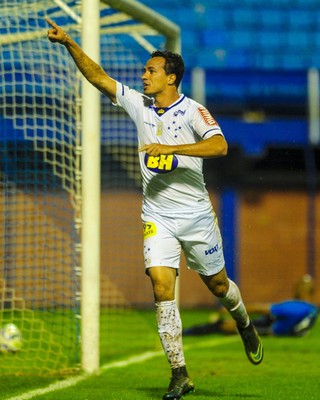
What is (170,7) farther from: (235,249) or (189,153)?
(189,153)

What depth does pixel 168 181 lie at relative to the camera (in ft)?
21.1

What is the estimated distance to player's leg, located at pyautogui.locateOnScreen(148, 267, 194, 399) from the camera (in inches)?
240

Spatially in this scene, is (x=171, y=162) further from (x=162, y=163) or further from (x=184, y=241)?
(x=184, y=241)

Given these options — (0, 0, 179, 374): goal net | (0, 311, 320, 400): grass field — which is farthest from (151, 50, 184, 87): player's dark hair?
(0, 311, 320, 400): grass field

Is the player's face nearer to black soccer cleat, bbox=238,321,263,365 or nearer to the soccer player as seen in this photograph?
the soccer player

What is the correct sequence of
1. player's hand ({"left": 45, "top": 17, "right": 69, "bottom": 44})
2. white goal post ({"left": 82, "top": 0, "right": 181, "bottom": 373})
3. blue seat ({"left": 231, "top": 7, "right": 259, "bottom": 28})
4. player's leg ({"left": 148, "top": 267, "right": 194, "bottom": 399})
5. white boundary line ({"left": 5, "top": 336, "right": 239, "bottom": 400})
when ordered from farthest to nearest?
blue seat ({"left": 231, "top": 7, "right": 259, "bottom": 28}) < white goal post ({"left": 82, "top": 0, "right": 181, "bottom": 373}) < white boundary line ({"left": 5, "top": 336, "right": 239, "bottom": 400}) < player's hand ({"left": 45, "top": 17, "right": 69, "bottom": 44}) < player's leg ({"left": 148, "top": 267, "right": 194, "bottom": 399})

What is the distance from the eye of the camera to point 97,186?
7883mm

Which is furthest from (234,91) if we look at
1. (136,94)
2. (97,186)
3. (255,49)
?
(136,94)

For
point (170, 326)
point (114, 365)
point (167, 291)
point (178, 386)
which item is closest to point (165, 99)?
point (167, 291)

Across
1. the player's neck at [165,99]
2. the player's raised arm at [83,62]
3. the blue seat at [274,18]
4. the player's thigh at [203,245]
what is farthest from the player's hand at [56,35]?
the blue seat at [274,18]

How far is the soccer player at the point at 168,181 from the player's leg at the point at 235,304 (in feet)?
0.35

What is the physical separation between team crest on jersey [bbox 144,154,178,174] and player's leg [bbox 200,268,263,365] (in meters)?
0.85

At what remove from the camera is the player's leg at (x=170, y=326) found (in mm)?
6094

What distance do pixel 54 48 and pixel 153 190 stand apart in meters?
3.36
